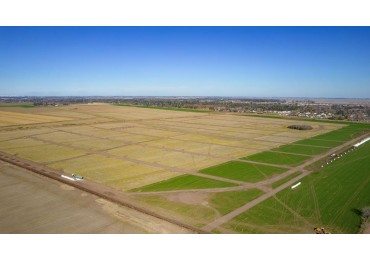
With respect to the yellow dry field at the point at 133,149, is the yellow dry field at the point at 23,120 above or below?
above

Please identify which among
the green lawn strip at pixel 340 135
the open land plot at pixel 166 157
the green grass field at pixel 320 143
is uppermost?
the green lawn strip at pixel 340 135

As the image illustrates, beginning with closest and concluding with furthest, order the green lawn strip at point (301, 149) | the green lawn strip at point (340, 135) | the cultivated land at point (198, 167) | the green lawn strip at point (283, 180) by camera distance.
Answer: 1. the cultivated land at point (198, 167)
2. the green lawn strip at point (283, 180)
3. the green lawn strip at point (301, 149)
4. the green lawn strip at point (340, 135)

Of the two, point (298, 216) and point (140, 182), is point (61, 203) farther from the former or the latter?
point (298, 216)

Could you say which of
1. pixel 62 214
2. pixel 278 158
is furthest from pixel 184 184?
pixel 278 158

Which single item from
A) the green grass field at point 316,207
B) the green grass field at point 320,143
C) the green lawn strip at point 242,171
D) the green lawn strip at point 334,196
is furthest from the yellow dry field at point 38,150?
the green grass field at point 320,143

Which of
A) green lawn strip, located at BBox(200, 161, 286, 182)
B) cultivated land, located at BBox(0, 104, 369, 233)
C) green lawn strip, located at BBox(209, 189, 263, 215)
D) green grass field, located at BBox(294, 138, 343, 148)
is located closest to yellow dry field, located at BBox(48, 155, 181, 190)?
cultivated land, located at BBox(0, 104, 369, 233)

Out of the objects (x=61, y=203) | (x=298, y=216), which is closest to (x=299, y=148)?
(x=298, y=216)

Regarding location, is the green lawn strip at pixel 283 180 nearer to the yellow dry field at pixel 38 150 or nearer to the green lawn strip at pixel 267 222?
the green lawn strip at pixel 267 222

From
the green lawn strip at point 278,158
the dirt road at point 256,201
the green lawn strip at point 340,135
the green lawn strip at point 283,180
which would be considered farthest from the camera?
the green lawn strip at point 340,135
